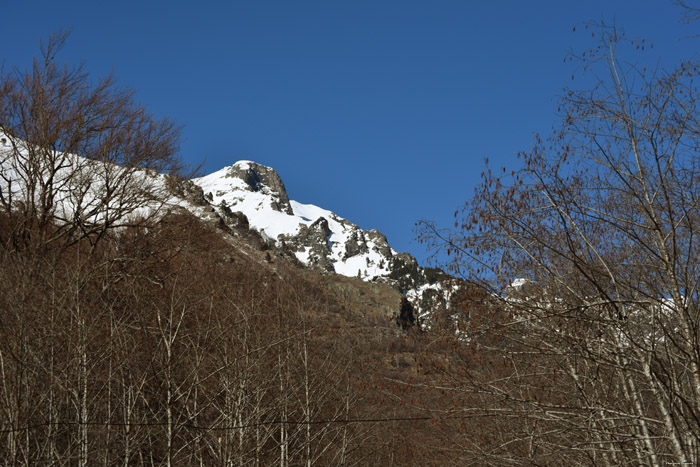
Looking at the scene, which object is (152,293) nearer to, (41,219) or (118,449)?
(41,219)

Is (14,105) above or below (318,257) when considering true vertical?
below

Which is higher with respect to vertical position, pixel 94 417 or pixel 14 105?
pixel 14 105

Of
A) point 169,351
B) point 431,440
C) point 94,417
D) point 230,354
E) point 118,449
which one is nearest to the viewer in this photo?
point 169,351

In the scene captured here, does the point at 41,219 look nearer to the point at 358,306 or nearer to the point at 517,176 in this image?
the point at 517,176

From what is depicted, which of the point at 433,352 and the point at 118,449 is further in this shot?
the point at 118,449

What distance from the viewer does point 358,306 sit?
8644 centimetres

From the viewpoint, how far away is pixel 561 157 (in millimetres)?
6086

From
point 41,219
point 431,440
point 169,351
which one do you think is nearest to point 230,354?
point 169,351


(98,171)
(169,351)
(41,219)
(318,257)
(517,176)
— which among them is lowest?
(169,351)

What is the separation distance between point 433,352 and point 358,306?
80109 millimetres

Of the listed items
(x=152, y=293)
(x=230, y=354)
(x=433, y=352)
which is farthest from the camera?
(x=152, y=293)

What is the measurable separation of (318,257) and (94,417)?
614 ft

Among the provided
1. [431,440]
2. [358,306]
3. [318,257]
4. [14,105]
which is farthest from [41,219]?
[318,257]

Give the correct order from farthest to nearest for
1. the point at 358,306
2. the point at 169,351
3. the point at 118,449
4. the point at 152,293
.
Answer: the point at 358,306 → the point at 152,293 → the point at 118,449 → the point at 169,351
